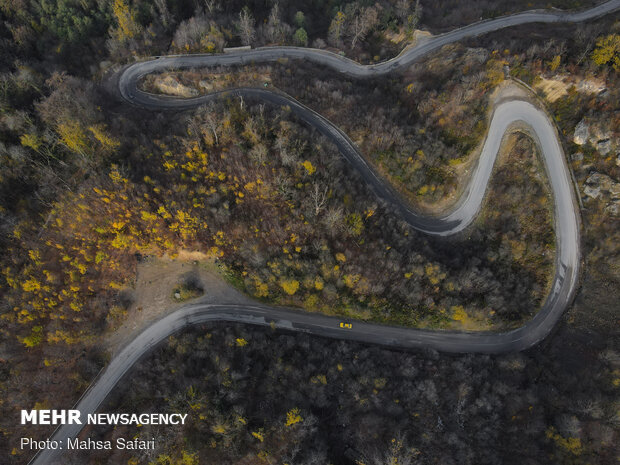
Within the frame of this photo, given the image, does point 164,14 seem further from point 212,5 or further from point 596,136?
point 596,136

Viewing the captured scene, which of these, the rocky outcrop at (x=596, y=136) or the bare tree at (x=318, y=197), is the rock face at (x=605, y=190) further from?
the bare tree at (x=318, y=197)

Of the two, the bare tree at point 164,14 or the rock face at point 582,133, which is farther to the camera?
the bare tree at point 164,14

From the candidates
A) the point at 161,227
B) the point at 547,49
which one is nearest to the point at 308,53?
the point at 547,49

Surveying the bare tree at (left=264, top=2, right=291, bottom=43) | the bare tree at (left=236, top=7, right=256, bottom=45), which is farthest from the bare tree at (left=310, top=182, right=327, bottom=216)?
the bare tree at (left=264, top=2, right=291, bottom=43)

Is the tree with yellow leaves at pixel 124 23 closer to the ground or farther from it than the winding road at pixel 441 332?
farther from it

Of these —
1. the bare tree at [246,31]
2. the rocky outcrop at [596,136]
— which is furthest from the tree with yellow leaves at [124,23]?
the rocky outcrop at [596,136]
